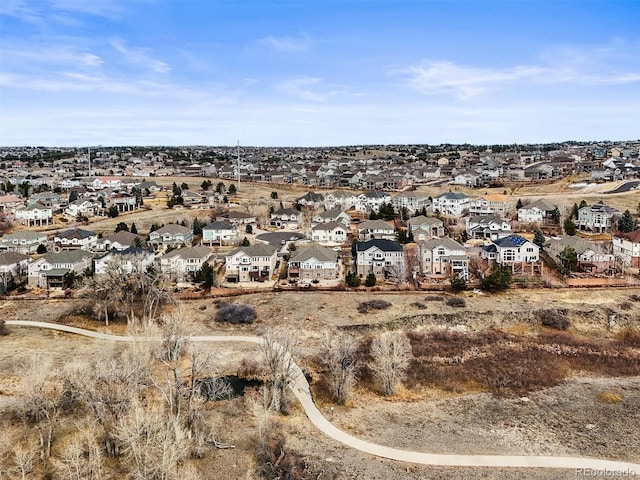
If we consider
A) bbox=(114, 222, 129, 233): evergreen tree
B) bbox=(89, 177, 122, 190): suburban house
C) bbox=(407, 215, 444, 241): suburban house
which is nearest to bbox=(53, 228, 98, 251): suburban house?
bbox=(114, 222, 129, 233): evergreen tree

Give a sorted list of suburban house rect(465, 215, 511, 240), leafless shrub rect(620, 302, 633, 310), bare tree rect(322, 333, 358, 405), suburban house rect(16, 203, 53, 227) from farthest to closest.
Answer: suburban house rect(16, 203, 53, 227), suburban house rect(465, 215, 511, 240), leafless shrub rect(620, 302, 633, 310), bare tree rect(322, 333, 358, 405)

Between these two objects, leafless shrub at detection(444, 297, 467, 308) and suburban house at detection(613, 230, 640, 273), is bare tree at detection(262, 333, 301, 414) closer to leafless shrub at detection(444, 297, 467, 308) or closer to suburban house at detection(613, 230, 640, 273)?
leafless shrub at detection(444, 297, 467, 308)

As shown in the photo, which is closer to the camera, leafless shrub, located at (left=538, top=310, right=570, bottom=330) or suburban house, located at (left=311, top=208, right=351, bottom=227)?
leafless shrub, located at (left=538, top=310, right=570, bottom=330)

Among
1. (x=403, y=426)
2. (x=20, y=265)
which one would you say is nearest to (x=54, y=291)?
(x=20, y=265)

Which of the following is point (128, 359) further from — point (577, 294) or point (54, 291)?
point (577, 294)

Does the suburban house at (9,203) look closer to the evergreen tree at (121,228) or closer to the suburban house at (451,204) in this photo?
the evergreen tree at (121,228)

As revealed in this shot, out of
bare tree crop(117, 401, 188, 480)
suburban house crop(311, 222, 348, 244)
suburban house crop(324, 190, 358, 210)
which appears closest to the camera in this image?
bare tree crop(117, 401, 188, 480)

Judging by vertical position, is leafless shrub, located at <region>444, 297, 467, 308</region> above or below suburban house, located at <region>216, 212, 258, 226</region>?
below
